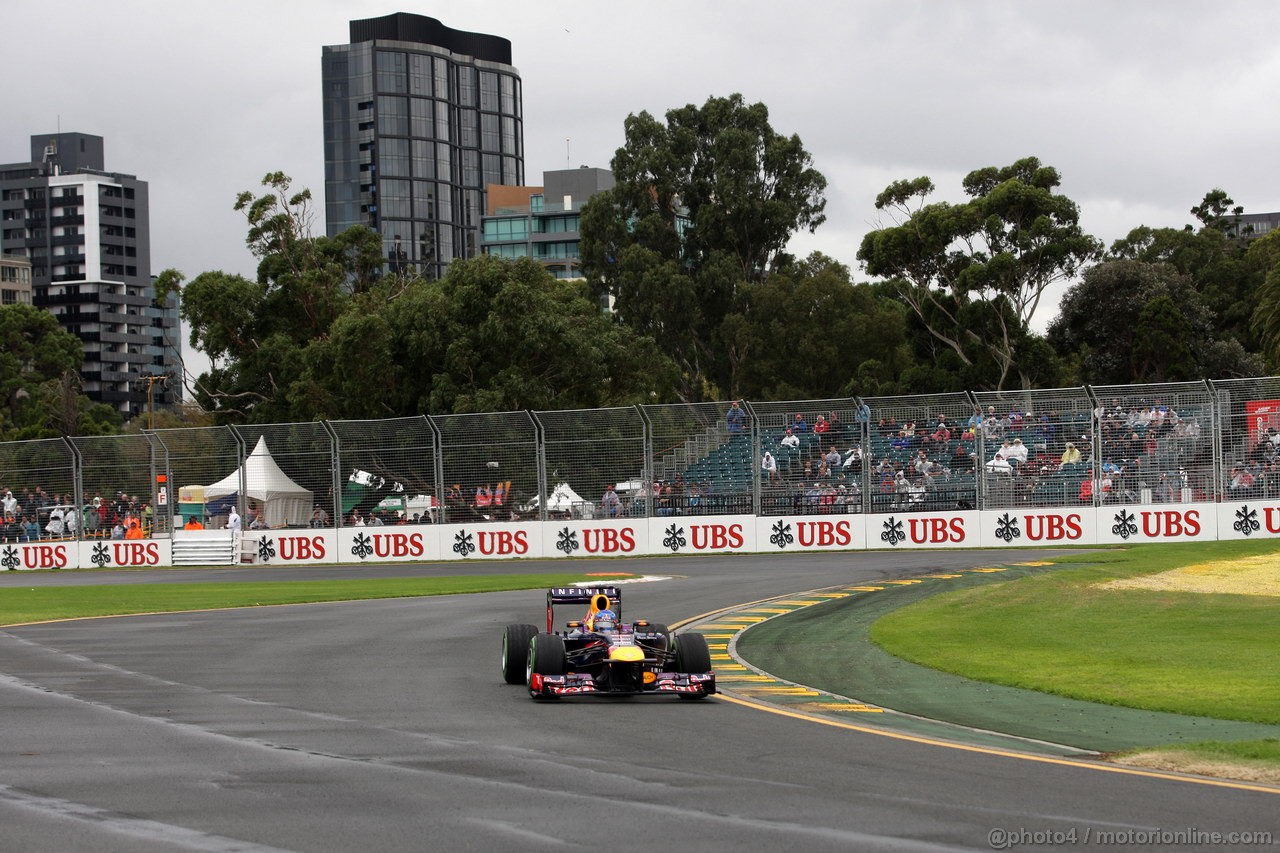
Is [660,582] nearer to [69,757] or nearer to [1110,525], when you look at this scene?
[1110,525]

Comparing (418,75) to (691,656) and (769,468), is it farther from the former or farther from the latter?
(691,656)

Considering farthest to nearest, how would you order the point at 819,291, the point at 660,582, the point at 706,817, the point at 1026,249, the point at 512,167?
the point at 512,167 < the point at 819,291 < the point at 1026,249 < the point at 660,582 < the point at 706,817

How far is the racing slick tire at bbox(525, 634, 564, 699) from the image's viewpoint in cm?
1399

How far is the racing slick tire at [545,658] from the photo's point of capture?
1399 cm

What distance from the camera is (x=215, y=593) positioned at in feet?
103

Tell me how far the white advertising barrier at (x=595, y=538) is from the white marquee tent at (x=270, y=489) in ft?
25.4

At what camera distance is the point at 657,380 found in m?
72.2

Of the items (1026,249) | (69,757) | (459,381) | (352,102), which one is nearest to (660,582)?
→ (69,757)

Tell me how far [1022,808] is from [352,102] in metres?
170

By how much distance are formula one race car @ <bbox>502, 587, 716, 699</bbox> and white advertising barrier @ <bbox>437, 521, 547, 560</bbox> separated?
25.3 metres

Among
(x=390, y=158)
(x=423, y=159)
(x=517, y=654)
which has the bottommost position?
(x=517, y=654)

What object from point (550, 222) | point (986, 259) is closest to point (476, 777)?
point (986, 259)

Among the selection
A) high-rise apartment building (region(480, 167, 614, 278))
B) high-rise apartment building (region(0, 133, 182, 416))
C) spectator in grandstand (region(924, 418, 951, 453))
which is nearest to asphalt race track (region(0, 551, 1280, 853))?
spectator in grandstand (region(924, 418, 951, 453))

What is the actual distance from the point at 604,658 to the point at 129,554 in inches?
1328
